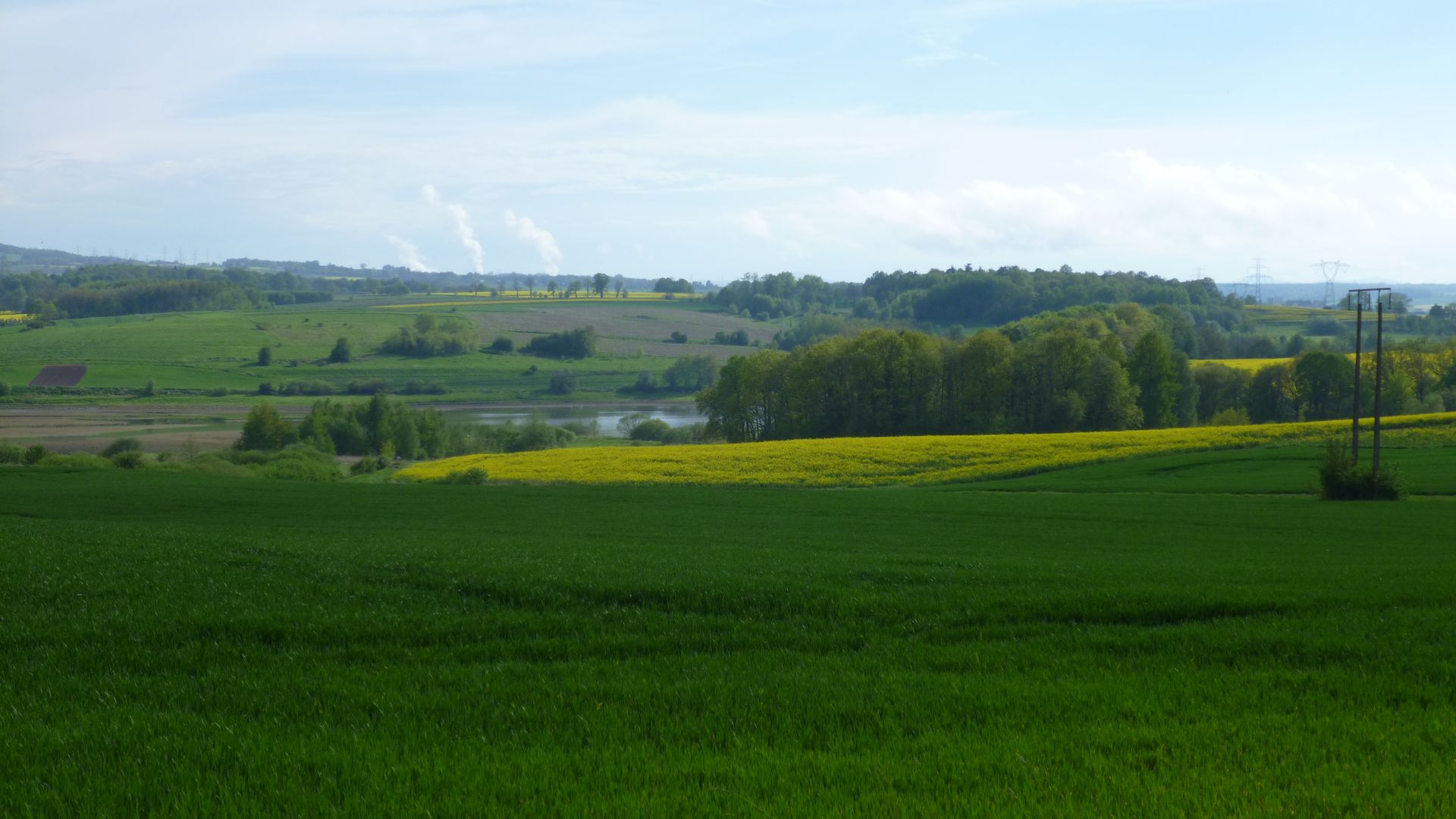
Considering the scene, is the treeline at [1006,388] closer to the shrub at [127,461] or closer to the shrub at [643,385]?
the shrub at [643,385]

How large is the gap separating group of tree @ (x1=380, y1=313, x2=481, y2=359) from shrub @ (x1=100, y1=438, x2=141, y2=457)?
68.4m

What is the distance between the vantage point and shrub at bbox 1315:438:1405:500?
36875mm

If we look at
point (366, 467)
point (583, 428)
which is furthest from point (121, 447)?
point (583, 428)

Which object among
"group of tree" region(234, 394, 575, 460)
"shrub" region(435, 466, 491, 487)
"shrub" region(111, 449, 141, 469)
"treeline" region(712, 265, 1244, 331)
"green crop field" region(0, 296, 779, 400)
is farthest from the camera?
"treeline" region(712, 265, 1244, 331)

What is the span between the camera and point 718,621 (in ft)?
39.3

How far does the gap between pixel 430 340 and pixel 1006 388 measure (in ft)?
290

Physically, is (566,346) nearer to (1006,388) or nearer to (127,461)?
(1006,388)

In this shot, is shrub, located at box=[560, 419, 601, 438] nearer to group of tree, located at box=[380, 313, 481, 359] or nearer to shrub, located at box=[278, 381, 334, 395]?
shrub, located at box=[278, 381, 334, 395]

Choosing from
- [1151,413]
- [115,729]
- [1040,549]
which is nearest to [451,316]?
[1151,413]

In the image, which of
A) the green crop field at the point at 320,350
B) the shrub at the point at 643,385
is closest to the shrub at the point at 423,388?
the green crop field at the point at 320,350

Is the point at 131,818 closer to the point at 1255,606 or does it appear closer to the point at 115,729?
the point at 115,729

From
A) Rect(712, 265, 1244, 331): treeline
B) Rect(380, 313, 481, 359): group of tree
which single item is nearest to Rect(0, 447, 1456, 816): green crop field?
Rect(380, 313, 481, 359): group of tree

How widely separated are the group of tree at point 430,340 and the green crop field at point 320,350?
229 cm

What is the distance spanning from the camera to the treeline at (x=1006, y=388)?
82375mm
